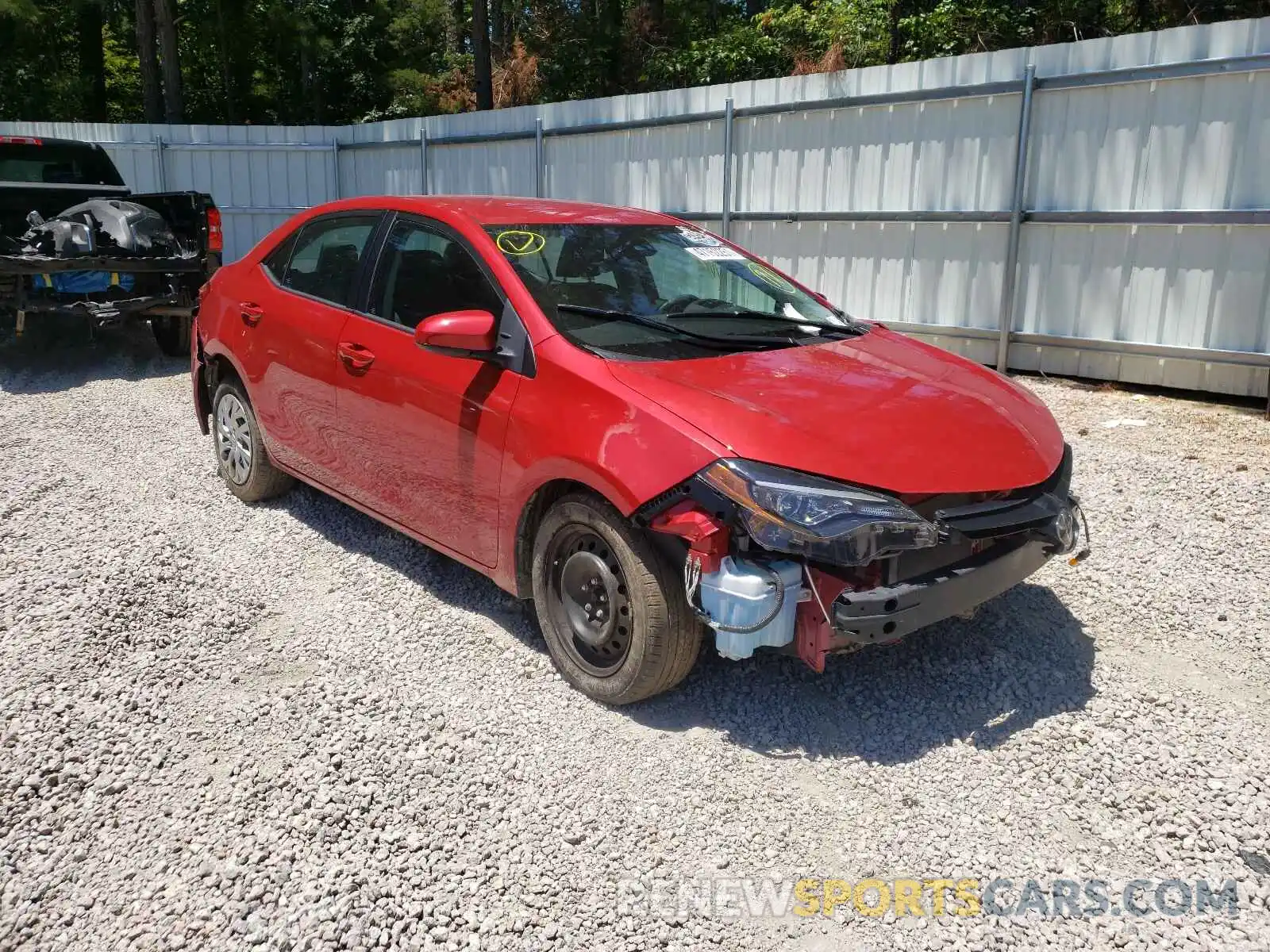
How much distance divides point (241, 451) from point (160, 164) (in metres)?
10.6

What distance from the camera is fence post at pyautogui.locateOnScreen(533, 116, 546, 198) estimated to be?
11.9 metres

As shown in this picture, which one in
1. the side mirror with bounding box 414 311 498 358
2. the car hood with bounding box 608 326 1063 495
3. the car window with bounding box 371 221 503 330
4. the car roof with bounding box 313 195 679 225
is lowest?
the car hood with bounding box 608 326 1063 495

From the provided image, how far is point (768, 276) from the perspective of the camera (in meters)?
4.74

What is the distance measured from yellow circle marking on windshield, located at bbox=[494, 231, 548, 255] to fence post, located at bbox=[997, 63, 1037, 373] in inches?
208

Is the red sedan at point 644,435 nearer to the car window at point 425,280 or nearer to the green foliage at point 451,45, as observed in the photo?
the car window at point 425,280

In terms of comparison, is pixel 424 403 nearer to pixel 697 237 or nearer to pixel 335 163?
pixel 697 237

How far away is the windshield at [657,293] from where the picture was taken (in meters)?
3.76

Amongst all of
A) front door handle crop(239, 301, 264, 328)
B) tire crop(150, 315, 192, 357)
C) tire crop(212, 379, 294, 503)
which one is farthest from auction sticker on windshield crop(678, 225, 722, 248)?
tire crop(150, 315, 192, 357)

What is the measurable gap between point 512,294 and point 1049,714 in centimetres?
238

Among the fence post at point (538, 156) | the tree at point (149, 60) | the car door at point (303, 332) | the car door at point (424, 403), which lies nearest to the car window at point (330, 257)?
the car door at point (303, 332)

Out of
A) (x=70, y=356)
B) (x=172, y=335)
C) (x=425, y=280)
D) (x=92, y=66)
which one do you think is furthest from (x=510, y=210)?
(x=92, y=66)

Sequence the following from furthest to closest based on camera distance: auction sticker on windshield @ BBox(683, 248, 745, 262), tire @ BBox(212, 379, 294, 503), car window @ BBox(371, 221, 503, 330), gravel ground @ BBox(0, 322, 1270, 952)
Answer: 1. tire @ BBox(212, 379, 294, 503)
2. auction sticker on windshield @ BBox(683, 248, 745, 262)
3. car window @ BBox(371, 221, 503, 330)
4. gravel ground @ BBox(0, 322, 1270, 952)

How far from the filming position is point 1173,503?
5.58 m

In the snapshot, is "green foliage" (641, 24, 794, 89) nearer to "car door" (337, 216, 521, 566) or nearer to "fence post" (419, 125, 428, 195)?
"fence post" (419, 125, 428, 195)
